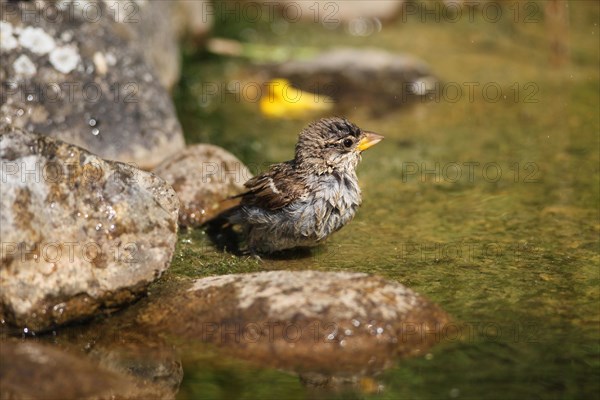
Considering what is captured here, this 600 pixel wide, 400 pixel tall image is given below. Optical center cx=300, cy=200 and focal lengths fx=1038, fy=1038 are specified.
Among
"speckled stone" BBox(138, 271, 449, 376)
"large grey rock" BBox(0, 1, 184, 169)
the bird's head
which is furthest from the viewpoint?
"large grey rock" BBox(0, 1, 184, 169)

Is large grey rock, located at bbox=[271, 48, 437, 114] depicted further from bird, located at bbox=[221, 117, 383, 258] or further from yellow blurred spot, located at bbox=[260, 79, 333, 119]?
bird, located at bbox=[221, 117, 383, 258]

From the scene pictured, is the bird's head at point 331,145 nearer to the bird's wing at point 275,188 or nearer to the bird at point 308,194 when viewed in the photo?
the bird at point 308,194

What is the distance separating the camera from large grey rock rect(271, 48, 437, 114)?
1117 centimetres

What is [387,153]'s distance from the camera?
9.69 metres

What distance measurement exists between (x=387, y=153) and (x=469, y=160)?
771mm

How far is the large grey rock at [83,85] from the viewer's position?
8.70 metres

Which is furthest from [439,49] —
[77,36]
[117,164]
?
[117,164]

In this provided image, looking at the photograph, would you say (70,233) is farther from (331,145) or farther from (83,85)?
(83,85)

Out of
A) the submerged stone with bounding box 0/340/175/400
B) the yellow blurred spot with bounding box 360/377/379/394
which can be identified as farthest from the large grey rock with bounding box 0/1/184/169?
the yellow blurred spot with bounding box 360/377/379/394

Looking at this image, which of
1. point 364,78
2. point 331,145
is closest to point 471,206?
point 331,145

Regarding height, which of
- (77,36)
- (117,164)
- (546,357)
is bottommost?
(546,357)

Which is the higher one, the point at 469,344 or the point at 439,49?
the point at 439,49

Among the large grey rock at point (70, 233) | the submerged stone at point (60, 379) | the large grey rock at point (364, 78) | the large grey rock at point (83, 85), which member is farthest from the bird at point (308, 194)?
the large grey rock at point (364, 78)

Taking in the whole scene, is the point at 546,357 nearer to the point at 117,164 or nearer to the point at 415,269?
the point at 415,269
